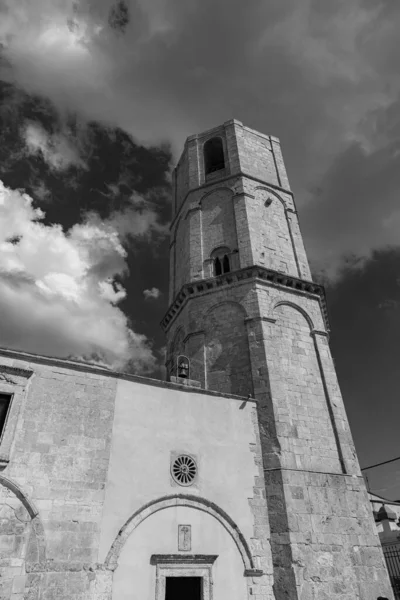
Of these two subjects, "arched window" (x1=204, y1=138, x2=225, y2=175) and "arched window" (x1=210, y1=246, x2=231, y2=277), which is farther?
"arched window" (x1=204, y1=138, x2=225, y2=175)

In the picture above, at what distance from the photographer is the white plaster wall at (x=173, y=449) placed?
9883 mm

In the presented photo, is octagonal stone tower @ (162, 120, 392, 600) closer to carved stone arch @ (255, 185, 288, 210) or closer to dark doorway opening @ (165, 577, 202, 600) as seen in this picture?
carved stone arch @ (255, 185, 288, 210)

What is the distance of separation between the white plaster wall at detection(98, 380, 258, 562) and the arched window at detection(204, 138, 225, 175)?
48.1 ft

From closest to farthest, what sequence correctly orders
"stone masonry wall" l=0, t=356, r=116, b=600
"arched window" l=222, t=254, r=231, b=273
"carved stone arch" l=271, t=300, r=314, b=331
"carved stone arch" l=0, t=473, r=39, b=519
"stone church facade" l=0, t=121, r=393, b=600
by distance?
"stone masonry wall" l=0, t=356, r=116, b=600
"carved stone arch" l=0, t=473, r=39, b=519
"stone church facade" l=0, t=121, r=393, b=600
"carved stone arch" l=271, t=300, r=314, b=331
"arched window" l=222, t=254, r=231, b=273

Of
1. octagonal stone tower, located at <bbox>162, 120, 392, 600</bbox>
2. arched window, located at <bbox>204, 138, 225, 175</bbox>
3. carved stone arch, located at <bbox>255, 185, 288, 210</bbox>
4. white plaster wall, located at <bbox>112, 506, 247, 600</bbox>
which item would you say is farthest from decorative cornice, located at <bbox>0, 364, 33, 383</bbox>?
arched window, located at <bbox>204, 138, 225, 175</bbox>

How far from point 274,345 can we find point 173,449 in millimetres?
5494

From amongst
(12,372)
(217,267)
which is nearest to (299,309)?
(217,267)

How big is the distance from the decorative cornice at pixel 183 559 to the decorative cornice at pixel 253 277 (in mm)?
9494

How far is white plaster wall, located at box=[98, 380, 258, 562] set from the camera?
988 cm

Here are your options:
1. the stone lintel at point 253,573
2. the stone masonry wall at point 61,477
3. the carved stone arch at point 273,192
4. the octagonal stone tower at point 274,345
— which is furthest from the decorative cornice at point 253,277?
the stone lintel at point 253,573

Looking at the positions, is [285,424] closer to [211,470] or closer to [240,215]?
[211,470]

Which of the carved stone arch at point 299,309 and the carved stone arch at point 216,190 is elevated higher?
the carved stone arch at point 216,190

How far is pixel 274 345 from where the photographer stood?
14.4 m

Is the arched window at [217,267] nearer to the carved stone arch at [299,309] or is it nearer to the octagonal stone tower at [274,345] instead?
the octagonal stone tower at [274,345]
